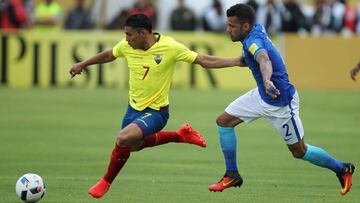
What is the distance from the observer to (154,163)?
15.4 metres

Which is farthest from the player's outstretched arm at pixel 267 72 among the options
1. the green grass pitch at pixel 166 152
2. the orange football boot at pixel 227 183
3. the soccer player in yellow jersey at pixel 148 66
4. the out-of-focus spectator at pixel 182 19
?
the out-of-focus spectator at pixel 182 19

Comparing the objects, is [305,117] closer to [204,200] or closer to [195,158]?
[195,158]

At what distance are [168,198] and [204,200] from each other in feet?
1.39

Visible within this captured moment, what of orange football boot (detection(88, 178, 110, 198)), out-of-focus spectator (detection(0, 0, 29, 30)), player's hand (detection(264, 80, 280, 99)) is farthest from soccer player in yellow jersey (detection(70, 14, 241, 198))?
out-of-focus spectator (detection(0, 0, 29, 30))

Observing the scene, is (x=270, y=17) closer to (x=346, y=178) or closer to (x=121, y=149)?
(x=346, y=178)

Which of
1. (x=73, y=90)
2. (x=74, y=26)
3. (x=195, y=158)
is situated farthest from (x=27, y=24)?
(x=195, y=158)

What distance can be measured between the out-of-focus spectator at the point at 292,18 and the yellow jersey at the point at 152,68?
59.4 ft

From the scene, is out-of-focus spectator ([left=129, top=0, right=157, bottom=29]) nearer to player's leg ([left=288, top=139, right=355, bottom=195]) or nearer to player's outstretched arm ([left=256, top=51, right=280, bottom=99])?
player's leg ([left=288, top=139, right=355, bottom=195])

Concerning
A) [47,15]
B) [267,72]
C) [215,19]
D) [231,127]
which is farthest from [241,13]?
[47,15]

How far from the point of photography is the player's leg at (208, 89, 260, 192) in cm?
1197

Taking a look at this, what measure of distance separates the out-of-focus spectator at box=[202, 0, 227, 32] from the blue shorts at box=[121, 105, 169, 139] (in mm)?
18009

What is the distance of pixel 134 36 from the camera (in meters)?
11.9

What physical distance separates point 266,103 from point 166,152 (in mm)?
5304

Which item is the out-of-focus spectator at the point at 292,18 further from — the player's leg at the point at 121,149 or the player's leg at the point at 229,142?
the player's leg at the point at 121,149
